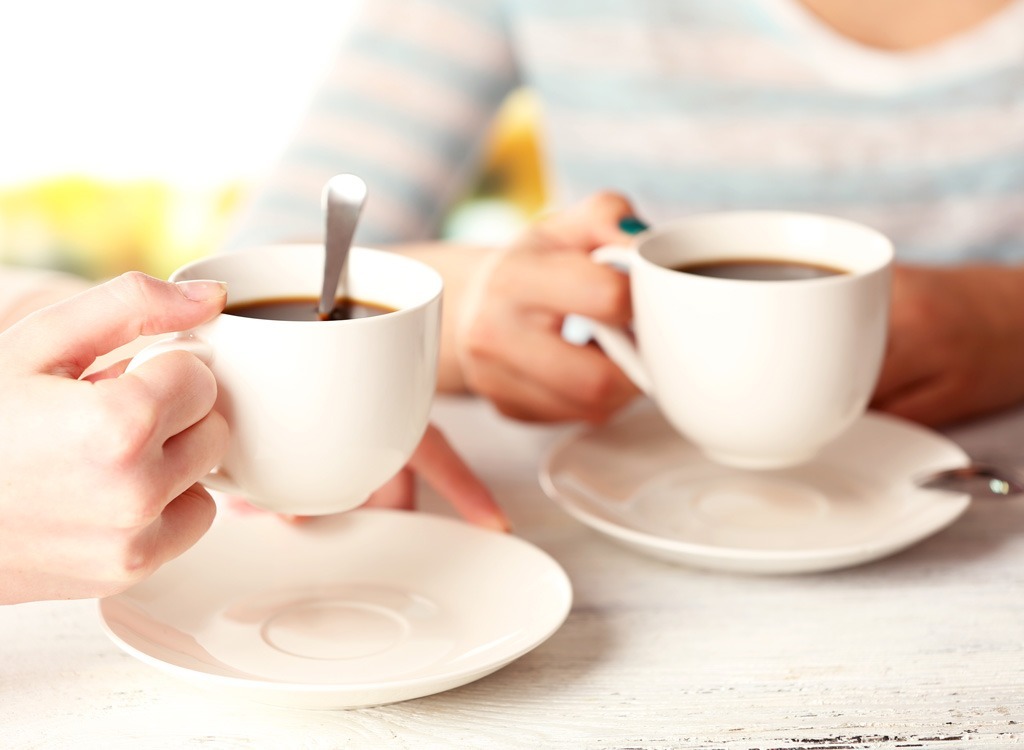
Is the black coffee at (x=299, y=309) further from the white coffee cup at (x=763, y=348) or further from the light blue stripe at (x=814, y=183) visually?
the light blue stripe at (x=814, y=183)

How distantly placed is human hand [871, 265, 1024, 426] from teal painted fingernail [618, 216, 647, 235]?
258 millimetres

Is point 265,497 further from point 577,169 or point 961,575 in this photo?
point 577,169

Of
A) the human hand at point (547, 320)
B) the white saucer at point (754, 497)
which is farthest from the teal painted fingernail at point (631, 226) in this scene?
the white saucer at point (754, 497)

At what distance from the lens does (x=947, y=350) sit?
0.97 meters

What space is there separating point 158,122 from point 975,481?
7.97 ft

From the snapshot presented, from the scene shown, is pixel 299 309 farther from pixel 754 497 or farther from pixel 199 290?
pixel 754 497

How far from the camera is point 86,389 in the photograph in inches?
20.0

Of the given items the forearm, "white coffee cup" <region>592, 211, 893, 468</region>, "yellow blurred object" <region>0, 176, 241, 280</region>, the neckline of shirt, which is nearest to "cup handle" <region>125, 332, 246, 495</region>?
"white coffee cup" <region>592, 211, 893, 468</region>

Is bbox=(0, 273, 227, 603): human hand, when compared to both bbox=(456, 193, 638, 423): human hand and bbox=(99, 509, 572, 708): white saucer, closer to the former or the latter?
bbox=(99, 509, 572, 708): white saucer

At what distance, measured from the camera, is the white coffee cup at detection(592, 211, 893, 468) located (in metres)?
0.71

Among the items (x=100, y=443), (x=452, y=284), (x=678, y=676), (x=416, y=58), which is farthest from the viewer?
(x=416, y=58)

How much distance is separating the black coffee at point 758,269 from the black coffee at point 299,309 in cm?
26

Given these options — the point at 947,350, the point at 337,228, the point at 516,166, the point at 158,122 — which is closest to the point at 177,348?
the point at 337,228

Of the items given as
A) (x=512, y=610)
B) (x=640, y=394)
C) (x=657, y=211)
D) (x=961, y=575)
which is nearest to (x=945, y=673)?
(x=961, y=575)
